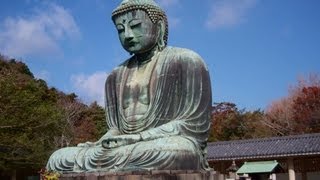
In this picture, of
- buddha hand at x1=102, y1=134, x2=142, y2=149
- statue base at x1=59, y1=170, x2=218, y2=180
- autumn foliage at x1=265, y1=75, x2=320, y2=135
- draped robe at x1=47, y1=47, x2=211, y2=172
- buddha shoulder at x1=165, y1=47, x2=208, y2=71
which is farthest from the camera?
autumn foliage at x1=265, y1=75, x2=320, y2=135

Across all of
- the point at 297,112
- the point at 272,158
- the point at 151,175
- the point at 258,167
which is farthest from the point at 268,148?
the point at 151,175

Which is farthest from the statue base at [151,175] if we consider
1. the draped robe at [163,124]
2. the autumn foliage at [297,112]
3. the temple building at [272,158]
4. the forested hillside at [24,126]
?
the autumn foliage at [297,112]

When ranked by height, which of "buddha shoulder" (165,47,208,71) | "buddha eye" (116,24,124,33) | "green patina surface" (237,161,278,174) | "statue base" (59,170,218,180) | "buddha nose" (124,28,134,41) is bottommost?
"statue base" (59,170,218,180)

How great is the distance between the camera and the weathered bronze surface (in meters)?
5.79

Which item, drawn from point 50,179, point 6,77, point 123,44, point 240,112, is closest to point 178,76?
point 123,44

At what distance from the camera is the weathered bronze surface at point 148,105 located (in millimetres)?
5789

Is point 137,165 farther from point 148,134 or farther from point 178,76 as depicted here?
point 178,76

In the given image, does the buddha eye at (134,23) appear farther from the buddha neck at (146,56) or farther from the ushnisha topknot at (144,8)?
the buddha neck at (146,56)

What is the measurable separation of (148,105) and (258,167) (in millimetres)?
18683

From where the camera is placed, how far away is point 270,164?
2403cm

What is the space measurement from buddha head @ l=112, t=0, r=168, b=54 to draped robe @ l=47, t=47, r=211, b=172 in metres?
0.25

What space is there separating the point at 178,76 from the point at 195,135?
864mm

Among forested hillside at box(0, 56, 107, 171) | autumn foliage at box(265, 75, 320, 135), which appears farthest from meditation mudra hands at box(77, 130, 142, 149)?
autumn foliage at box(265, 75, 320, 135)

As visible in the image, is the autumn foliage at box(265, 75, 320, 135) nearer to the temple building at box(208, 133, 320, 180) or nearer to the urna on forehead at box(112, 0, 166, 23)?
the temple building at box(208, 133, 320, 180)
